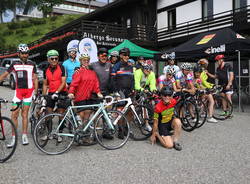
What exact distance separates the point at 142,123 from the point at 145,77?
1.40 metres

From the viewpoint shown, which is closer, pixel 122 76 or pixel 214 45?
pixel 122 76

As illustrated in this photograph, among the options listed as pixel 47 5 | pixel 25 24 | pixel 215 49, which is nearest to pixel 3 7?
pixel 47 5

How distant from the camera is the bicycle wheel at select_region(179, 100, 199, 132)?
646 cm

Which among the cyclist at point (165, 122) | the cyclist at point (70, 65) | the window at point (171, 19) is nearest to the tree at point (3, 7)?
the window at point (171, 19)

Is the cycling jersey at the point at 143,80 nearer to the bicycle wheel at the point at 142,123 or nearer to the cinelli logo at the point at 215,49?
the bicycle wheel at the point at 142,123

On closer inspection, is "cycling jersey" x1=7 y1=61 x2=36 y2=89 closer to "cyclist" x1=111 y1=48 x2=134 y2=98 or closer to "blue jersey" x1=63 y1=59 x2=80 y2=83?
"blue jersey" x1=63 y1=59 x2=80 y2=83

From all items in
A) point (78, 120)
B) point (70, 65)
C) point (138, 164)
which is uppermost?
point (70, 65)

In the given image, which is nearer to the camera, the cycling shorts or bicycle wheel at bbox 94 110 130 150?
bicycle wheel at bbox 94 110 130 150

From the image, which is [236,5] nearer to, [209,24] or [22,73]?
[209,24]

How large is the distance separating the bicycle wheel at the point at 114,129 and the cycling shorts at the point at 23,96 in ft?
5.50

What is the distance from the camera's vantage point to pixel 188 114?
654 cm

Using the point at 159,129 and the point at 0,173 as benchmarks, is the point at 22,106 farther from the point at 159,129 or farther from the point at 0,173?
the point at 159,129

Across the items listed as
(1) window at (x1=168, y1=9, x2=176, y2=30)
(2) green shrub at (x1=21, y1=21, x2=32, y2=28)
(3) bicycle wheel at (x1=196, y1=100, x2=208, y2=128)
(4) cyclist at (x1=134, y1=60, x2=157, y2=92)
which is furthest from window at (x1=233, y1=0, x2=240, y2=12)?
(2) green shrub at (x1=21, y1=21, x2=32, y2=28)

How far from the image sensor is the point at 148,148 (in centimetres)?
509
